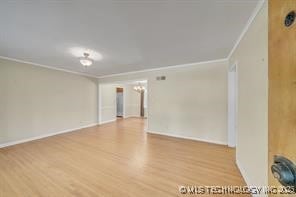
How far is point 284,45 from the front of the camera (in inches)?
25.4

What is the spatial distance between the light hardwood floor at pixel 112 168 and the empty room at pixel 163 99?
23 mm

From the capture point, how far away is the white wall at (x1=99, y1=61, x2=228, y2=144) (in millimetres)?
4242

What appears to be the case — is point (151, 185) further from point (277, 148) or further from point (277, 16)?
point (277, 16)

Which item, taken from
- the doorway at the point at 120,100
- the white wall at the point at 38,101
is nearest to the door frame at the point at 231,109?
the white wall at the point at 38,101

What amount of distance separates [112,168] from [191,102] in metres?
3.06

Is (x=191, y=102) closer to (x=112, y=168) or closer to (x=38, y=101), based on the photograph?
(x=112, y=168)

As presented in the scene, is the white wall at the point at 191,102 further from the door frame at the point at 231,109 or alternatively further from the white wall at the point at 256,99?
the white wall at the point at 256,99

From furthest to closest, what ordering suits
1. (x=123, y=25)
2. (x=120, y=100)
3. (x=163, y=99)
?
(x=120, y=100) < (x=163, y=99) < (x=123, y=25)

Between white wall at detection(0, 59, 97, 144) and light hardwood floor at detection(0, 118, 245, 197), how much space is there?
0.63 m

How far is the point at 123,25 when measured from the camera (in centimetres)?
224

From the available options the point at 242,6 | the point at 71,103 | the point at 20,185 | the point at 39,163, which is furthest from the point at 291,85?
the point at 71,103

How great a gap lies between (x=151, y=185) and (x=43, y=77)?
489cm

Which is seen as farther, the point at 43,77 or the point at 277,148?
the point at 43,77

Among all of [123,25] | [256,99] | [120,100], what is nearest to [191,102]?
[256,99]
